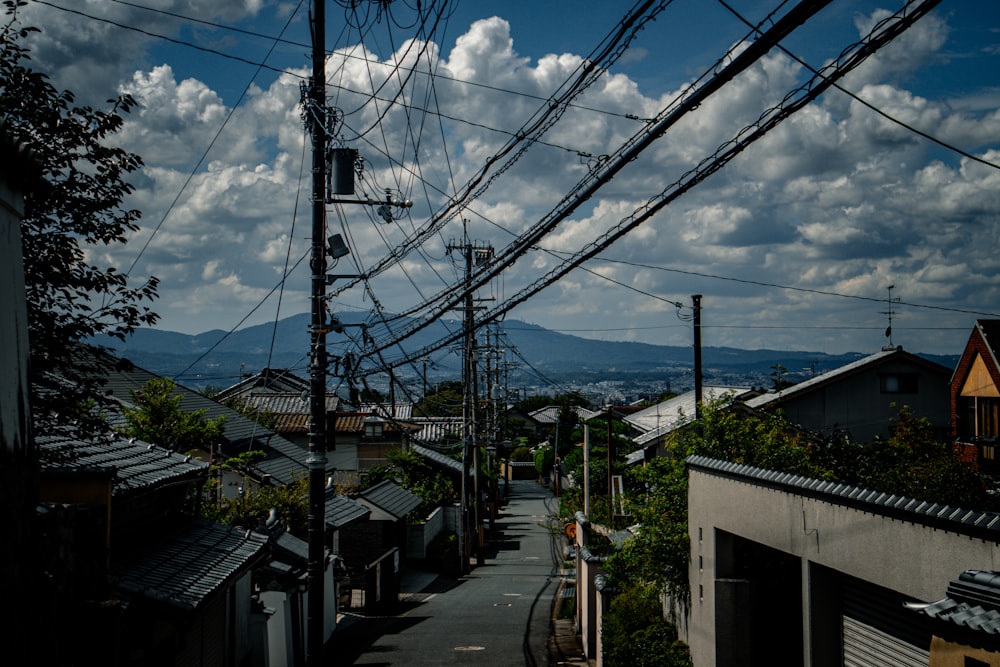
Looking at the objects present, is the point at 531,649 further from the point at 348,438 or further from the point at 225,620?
the point at 348,438

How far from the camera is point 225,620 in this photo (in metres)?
14.8

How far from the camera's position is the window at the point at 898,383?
3325 cm

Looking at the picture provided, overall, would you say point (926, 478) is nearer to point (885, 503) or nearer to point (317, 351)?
point (885, 503)

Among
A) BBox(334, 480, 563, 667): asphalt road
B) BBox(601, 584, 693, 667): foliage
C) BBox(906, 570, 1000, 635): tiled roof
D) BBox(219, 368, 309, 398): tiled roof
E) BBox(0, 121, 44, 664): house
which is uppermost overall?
BBox(0, 121, 44, 664): house

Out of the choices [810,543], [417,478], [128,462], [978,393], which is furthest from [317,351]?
[417,478]

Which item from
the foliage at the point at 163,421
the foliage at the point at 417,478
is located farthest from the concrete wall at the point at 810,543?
the foliage at the point at 417,478

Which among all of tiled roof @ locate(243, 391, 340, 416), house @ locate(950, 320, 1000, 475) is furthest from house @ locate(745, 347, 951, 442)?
tiled roof @ locate(243, 391, 340, 416)

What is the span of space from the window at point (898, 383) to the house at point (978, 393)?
451 cm

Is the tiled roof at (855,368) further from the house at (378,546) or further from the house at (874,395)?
the house at (378,546)

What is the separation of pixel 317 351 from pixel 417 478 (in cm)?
3026

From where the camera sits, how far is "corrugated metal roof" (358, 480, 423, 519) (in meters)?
32.4

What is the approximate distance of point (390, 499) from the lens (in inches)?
1342

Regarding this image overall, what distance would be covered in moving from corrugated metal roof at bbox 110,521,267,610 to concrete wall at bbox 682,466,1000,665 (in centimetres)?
728

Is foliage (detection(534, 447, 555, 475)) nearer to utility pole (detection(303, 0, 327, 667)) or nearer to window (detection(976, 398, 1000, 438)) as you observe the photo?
window (detection(976, 398, 1000, 438))
